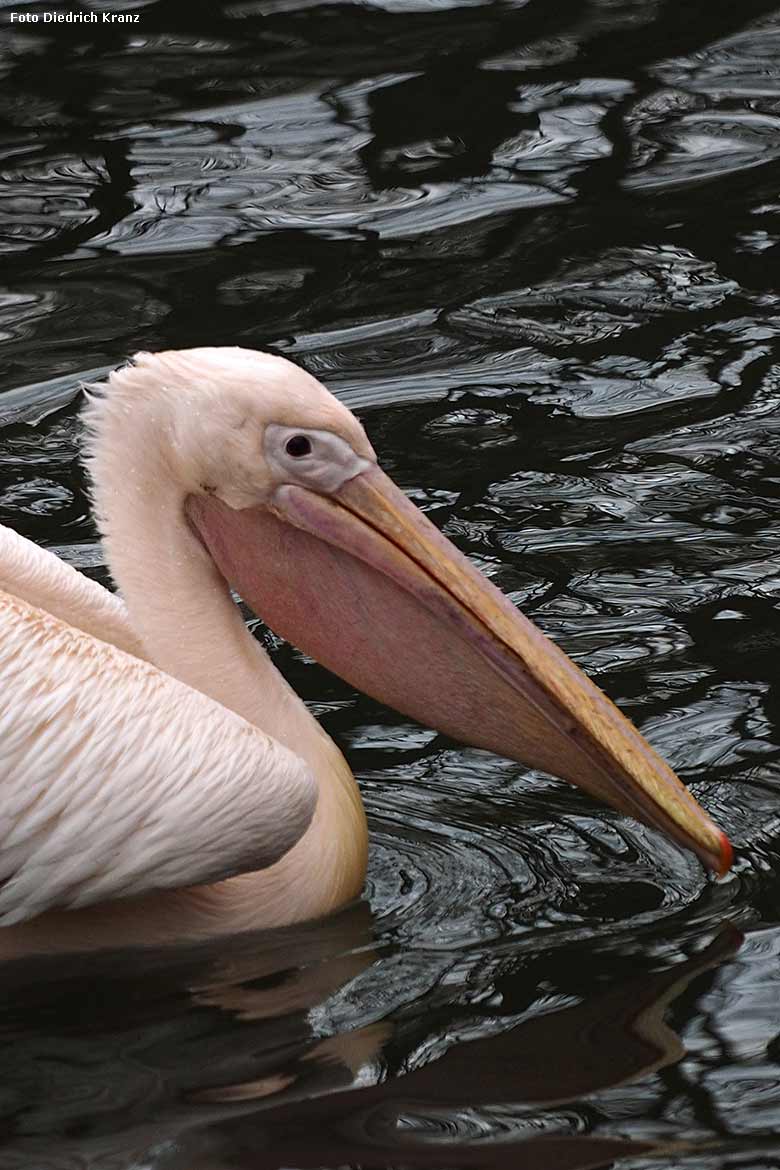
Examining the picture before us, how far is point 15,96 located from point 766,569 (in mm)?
4395

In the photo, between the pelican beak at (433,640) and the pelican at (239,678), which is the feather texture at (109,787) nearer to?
the pelican at (239,678)

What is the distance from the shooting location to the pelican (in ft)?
11.8

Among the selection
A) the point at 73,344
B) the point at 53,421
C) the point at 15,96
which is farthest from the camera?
the point at 15,96

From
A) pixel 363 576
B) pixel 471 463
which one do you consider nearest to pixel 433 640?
pixel 363 576

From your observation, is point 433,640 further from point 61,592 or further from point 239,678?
point 61,592

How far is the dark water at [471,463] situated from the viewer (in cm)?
331

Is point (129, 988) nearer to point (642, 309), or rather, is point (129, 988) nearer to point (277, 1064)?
point (277, 1064)

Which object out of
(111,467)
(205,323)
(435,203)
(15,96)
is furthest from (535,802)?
(15,96)

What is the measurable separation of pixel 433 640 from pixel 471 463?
196 cm

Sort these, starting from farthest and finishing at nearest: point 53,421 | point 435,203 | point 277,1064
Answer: point 435,203
point 53,421
point 277,1064

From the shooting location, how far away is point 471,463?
5.71 m

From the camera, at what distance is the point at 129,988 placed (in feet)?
12.2

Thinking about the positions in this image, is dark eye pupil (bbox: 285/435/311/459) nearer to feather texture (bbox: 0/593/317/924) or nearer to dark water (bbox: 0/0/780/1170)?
feather texture (bbox: 0/593/317/924)

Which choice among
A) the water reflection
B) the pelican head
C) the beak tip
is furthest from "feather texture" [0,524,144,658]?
the beak tip
